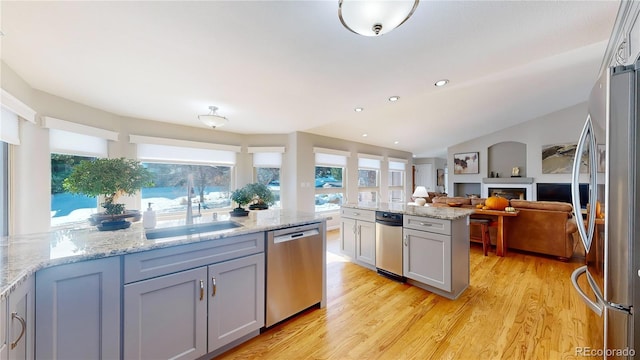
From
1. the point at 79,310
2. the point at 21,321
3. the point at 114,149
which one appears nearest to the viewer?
the point at 21,321

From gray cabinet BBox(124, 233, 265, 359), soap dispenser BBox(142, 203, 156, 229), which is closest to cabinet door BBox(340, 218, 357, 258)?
gray cabinet BBox(124, 233, 265, 359)

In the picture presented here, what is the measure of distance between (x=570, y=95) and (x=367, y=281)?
20.7 ft

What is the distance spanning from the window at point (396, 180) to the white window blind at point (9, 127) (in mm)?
7570

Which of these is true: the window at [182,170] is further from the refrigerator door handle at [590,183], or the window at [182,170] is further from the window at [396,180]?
the window at [396,180]

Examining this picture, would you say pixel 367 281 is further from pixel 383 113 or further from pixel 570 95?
pixel 570 95

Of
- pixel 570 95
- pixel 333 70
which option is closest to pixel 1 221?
pixel 333 70

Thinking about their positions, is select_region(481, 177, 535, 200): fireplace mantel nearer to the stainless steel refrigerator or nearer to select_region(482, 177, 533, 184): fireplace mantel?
select_region(482, 177, 533, 184): fireplace mantel

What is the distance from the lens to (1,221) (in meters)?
2.18

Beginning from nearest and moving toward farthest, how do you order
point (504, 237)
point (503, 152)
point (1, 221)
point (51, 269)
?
point (51, 269) < point (1, 221) < point (504, 237) < point (503, 152)

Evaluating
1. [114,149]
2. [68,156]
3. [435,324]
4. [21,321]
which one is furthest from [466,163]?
[68,156]

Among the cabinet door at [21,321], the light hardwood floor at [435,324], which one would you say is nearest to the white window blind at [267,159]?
the light hardwood floor at [435,324]

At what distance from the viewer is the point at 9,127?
213cm

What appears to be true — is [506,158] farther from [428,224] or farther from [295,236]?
[295,236]

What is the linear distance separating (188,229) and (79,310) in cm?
Answer: 76
